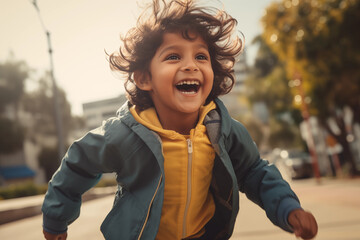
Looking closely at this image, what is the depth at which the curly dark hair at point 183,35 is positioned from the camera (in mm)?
2346

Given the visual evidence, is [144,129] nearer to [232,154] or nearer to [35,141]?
[232,154]

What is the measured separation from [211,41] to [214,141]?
736mm

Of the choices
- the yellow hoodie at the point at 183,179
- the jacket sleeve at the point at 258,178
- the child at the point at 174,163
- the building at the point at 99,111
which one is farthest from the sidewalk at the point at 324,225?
the building at the point at 99,111

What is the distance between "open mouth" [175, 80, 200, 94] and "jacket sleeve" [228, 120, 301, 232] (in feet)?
1.09

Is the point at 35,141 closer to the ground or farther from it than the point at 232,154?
closer to the ground

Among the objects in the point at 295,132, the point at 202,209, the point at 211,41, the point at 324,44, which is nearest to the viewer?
the point at 202,209

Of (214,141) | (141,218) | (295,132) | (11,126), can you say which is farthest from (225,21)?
(11,126)

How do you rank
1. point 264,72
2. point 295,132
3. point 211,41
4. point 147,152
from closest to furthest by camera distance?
point 147,152, point 211,41, point 264,72, point 295,132

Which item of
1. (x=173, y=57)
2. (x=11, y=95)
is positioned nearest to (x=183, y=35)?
(x=173, y=57)

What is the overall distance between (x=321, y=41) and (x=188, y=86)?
36.9 feet

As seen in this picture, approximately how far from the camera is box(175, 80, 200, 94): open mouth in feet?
7.21

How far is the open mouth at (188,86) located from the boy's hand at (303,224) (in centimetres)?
88

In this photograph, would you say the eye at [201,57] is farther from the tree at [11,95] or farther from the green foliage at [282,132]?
the tree at [11,95]

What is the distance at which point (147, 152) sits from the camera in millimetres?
2107
